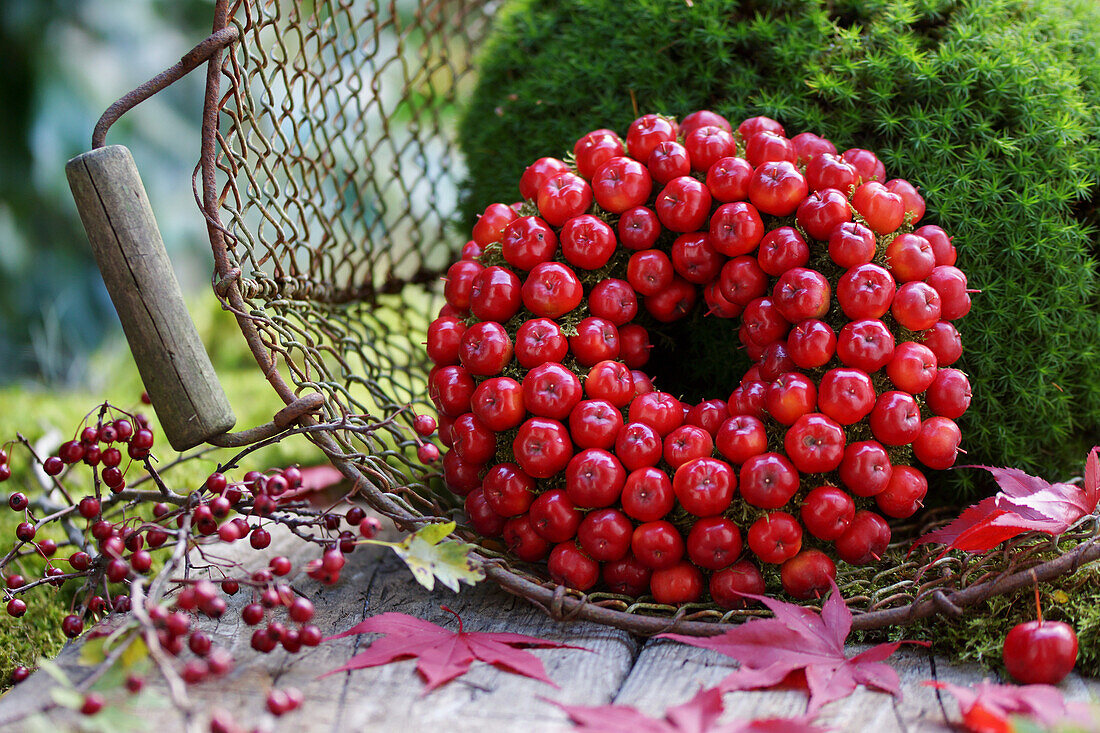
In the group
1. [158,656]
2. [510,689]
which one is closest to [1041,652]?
[510,689]

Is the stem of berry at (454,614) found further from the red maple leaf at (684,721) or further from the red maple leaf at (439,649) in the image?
the red maple leaf at (684,721)

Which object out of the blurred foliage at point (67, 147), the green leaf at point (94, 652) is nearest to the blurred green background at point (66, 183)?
the blurred foliage at point (67, 147)

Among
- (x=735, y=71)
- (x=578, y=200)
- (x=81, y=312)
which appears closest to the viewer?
(x=578, y=200)

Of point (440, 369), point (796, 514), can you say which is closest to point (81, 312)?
point (440, 369)

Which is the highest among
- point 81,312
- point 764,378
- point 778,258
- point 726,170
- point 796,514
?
point 726,170

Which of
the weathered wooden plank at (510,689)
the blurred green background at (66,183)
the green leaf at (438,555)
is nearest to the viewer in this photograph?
the weathered wooden plank at (510,689)

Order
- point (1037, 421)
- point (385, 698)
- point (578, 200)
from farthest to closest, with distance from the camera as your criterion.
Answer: point (1037, 421) < point (578, 200) < point (385, 698)

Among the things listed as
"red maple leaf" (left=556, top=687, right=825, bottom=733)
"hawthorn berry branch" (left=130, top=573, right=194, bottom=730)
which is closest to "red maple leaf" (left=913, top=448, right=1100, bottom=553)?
"red maple leaf" (left=556, top=687, right=825, bottom=733)

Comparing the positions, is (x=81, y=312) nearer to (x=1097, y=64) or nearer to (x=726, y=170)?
(x=726, y=170)
